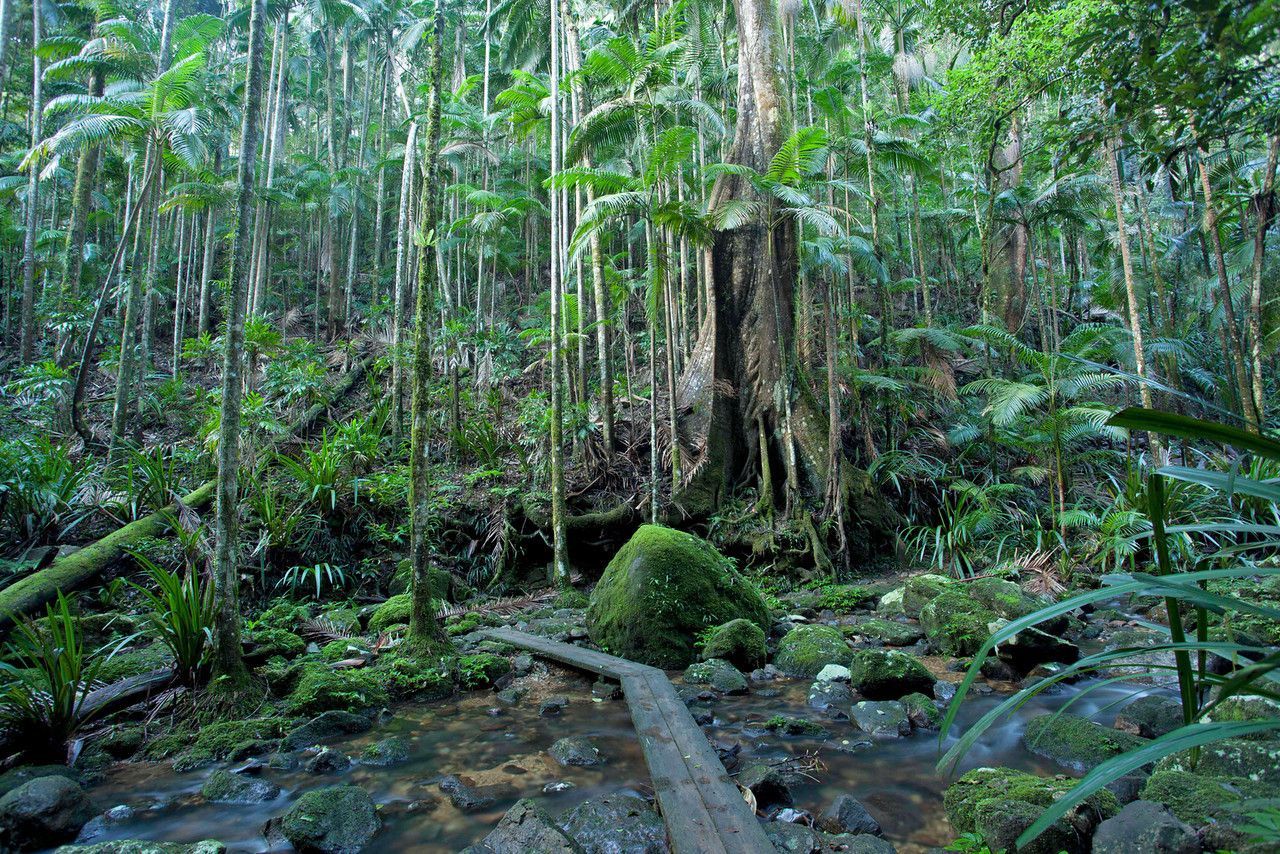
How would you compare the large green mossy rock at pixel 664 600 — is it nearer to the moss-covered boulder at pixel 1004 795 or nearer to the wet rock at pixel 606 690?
the wet rock at pixel 606 690

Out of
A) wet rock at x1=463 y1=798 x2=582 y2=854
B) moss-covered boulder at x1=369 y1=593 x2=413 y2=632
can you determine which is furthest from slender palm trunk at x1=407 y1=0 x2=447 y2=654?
wet rock at x1=463 y1=798 x2=582 y2=854

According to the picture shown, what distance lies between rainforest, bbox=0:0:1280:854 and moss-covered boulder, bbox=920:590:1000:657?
4 centimetres

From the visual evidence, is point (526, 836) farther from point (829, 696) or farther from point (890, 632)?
point (890, 632)

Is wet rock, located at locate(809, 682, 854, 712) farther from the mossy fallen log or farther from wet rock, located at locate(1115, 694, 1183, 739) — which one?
the mossy fallen log

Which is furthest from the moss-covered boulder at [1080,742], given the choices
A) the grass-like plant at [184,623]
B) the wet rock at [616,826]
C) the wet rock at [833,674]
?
the grass-like plant at [184,623]

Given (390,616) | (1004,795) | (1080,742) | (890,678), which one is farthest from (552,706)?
(1080,742)

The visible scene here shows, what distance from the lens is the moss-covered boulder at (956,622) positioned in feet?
19.8

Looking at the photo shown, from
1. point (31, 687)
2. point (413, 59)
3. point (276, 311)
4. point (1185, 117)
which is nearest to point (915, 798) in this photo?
point (1185, 117)

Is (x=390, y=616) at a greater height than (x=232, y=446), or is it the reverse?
(x=232, y=446)

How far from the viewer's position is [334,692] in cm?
498

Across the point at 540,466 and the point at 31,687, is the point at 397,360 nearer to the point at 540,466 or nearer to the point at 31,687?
the point at 540,466

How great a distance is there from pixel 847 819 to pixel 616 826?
113 cm

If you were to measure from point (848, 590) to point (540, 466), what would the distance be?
16.9ft

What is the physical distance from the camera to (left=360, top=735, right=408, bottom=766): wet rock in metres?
4.21
